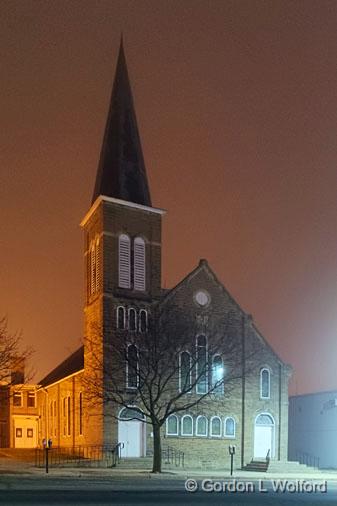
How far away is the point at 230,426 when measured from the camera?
1825 inches

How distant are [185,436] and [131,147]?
1891cm

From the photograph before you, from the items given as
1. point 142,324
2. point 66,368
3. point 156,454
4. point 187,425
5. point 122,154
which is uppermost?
point 122,154

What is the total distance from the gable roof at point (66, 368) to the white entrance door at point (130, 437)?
8922mm

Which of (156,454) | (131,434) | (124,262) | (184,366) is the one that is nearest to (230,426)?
(184,366)

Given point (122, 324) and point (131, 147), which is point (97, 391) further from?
point (131, 147)

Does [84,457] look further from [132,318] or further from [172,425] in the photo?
[132,318]

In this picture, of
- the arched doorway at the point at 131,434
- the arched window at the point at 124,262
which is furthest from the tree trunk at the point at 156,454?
the arched window at the point at 124,262

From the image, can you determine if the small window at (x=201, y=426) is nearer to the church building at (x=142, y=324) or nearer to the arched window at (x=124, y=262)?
the church building at (x=142, y=324)

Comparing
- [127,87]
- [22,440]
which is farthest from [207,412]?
[22,440]

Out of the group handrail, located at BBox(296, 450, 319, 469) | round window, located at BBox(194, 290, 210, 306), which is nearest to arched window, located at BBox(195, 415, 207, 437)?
round window, located at BBox(194, 290, 210, 306)

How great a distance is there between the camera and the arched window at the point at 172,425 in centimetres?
4441

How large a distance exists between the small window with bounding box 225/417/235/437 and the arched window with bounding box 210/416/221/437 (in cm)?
53

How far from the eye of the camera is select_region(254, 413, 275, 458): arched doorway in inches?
1833

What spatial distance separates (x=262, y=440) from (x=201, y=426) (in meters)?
4.51
